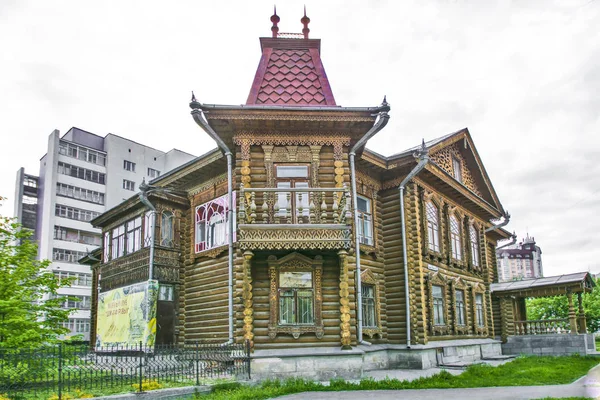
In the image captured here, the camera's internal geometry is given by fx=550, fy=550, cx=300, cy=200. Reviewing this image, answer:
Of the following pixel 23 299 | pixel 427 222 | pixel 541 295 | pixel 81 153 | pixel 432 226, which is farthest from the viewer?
pixel 81 153

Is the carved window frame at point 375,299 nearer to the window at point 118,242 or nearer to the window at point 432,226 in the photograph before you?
the window at point 432,226

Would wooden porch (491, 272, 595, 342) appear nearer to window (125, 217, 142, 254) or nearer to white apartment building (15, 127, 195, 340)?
window (125, 217, 142, 254)

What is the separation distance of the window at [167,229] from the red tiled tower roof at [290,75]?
5672 millimetres

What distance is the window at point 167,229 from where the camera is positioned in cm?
2012

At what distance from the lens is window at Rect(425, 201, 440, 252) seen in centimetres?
2180

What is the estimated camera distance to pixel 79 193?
55562 mm

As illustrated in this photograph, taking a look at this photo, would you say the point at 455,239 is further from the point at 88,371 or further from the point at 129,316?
the point at 88,371

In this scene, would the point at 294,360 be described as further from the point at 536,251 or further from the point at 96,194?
the point at 536,251

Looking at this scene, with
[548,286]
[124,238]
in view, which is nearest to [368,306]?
[124,238]

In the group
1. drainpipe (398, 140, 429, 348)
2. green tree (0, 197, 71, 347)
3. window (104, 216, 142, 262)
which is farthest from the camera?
window (104, 216, 142, 262)

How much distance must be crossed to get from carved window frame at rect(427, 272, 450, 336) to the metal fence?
8.53m

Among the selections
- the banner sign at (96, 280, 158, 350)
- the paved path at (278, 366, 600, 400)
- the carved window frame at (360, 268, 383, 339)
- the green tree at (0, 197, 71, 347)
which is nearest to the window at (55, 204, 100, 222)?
the banner sign at (96, 280, 158, 350)

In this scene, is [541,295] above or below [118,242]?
below

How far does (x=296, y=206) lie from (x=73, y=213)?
146 ft
